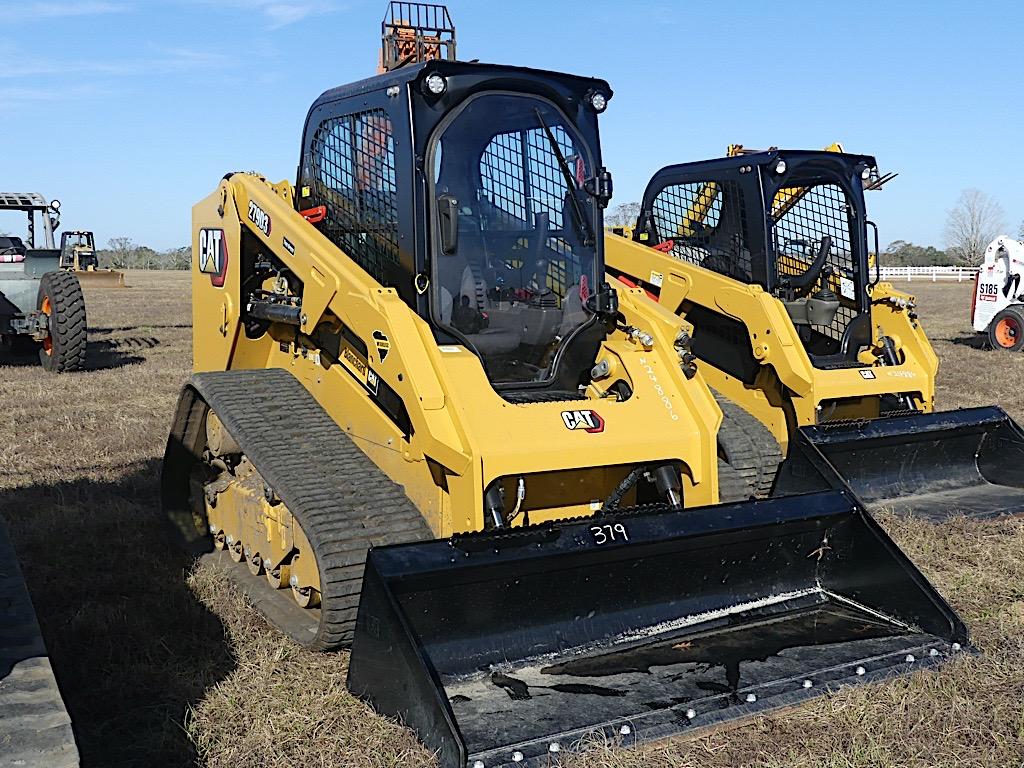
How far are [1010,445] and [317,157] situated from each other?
4706 mm

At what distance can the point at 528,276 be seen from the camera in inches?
195

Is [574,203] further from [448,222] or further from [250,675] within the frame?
[250,675]

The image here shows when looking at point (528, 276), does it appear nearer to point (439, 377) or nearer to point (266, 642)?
point (439, 377)

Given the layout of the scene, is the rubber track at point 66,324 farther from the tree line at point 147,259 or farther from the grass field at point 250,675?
the tree line at point 147,259

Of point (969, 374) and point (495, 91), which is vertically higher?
point (495, 91)

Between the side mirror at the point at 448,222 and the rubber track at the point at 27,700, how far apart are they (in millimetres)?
2140

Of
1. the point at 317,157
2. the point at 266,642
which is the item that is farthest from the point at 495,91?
the point at 266,642

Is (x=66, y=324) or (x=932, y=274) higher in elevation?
(x=932, y=274)

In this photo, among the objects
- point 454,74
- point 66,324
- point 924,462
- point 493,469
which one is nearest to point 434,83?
point 454,74

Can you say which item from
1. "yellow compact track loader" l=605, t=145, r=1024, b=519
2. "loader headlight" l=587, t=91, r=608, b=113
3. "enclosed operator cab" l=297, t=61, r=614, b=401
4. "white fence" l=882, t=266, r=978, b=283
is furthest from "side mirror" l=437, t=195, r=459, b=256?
"white fence" l=882, t=266, r=978, b=283

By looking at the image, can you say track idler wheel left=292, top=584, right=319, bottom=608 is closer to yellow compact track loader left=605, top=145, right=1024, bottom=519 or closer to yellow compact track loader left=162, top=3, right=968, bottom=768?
yellow compact track loader left=162, top=3, right=968, bottom=768

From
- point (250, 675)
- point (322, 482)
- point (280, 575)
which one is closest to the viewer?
point (250, 675)

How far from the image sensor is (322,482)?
4.36 metres

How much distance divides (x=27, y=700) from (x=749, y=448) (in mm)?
4445
